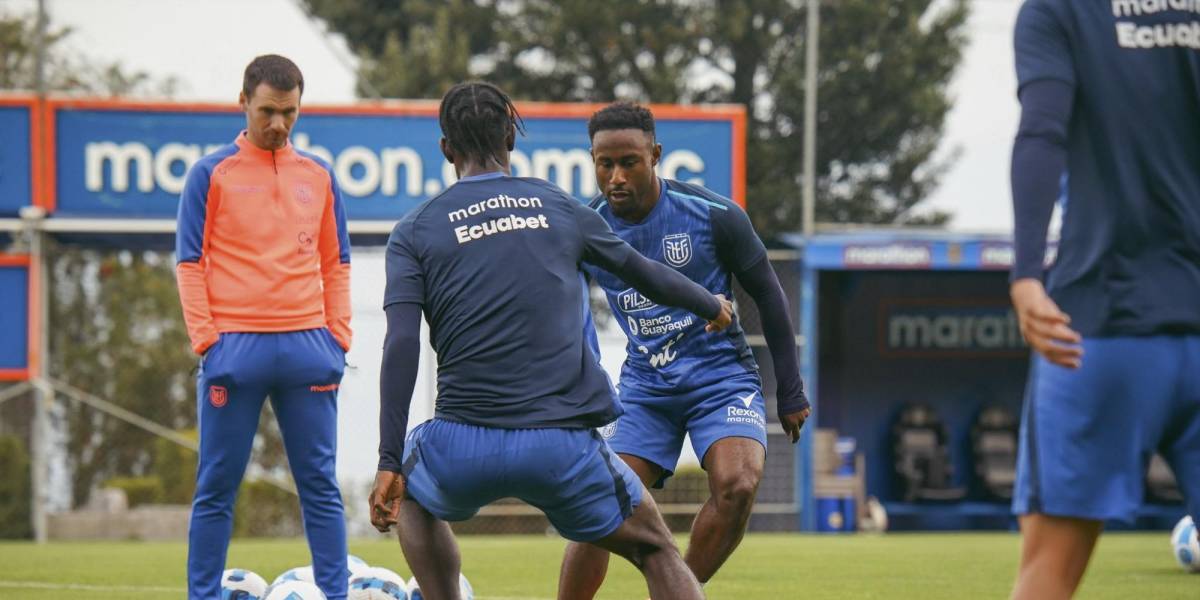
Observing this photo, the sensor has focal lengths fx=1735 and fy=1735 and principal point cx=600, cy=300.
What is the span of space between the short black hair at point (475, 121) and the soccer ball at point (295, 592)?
6.56 feet

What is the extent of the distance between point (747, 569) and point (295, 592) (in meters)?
5.49

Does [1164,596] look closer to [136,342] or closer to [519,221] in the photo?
[519,221]

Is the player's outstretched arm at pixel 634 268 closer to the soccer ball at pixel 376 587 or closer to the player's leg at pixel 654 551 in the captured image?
the player's leg at pixel 654 551

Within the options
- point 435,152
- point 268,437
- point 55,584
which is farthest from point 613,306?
point 268,437

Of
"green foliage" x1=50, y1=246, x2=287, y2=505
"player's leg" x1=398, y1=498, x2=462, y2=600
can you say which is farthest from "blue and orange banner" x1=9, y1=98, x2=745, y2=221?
"player's leg" x1=398, y1=498, x2=462, y2=600

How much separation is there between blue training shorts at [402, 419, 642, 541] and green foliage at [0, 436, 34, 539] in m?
13.1

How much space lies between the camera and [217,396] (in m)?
6.43

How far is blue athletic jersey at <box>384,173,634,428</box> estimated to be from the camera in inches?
194

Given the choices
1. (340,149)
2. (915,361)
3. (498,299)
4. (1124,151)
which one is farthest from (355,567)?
(915,361)

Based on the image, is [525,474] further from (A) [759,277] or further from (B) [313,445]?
(A) [759,277]

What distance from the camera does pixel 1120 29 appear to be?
387 centimetres

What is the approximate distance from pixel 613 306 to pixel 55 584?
462 centimetres

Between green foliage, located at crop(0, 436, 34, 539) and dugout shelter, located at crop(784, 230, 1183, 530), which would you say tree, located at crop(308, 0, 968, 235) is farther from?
green foliage, located at crop(0, 436, 34, 539)

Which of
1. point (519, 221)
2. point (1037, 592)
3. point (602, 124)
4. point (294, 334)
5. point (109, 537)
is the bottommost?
point (109, 537)
